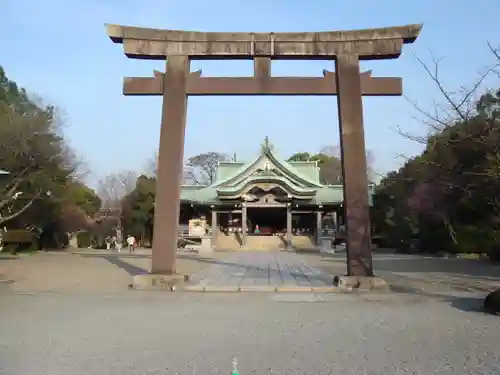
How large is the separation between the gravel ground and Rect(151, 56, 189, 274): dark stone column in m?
1.58

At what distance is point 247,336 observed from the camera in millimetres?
6617

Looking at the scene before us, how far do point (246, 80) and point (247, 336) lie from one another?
726 cm

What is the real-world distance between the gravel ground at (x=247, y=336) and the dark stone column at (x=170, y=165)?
158cm

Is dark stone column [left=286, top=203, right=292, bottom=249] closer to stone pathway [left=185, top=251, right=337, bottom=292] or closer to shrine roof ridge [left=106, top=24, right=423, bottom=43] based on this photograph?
stone pathway [left=185, top=251, right=337, bottom=292]

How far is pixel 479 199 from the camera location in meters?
25.4

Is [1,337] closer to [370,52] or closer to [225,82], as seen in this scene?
[225,82]

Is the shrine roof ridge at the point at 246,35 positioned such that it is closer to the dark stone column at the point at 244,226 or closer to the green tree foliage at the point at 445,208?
the green tree foliage at the point at 445,208

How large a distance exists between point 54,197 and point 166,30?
75.5 feet

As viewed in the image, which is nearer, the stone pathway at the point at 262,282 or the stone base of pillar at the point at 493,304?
the stone base of pillar at the point at 493,304

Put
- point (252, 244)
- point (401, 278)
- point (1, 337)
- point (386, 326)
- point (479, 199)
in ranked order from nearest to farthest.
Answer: point (1, 337) → point (386, 326) → point (401, 278) → point (479, 199) → point (252, 244)

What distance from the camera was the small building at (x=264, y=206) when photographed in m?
37.8

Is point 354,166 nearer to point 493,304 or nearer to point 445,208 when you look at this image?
point 493,304

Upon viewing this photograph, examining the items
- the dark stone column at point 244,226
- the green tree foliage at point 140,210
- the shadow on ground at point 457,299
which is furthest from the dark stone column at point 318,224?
the shadow on ground at point 457,299

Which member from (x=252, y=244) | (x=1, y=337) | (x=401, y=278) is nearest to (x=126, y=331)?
(x=1, y=337)
